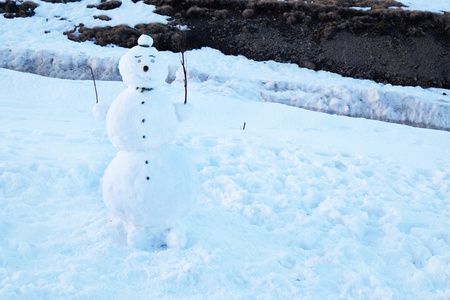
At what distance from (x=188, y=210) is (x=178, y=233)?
0.24m

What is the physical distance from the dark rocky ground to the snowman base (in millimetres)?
13136

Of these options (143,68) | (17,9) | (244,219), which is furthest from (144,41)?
(17,9)

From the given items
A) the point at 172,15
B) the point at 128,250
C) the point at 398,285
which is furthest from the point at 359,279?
the point at 172,15

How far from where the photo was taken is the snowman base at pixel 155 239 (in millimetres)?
3250

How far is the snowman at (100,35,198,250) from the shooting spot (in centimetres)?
297

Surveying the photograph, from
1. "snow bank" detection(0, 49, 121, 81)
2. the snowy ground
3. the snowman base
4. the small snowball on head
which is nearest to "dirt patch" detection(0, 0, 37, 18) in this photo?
"snow bank" detection(0, 49, 121, 81)

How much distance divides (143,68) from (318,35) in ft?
52.9

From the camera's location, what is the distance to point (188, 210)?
10.6ft

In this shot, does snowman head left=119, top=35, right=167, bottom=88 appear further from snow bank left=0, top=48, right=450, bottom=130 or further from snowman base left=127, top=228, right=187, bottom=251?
snow bank left=0, top=48, right=450, bottom=130

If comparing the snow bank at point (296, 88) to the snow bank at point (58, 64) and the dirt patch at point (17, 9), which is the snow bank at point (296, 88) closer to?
the snow bank at point (58, 64)

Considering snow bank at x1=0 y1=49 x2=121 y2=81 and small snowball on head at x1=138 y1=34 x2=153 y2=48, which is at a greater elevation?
small snowball on head at x1=138 y1=34 x2=153 y2=48

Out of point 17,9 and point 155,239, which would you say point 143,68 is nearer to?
point 155,239

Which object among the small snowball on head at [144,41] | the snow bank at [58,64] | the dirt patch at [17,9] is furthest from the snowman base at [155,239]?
the dirt patch at [17,9]

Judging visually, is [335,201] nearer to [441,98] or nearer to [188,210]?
[188,210]
